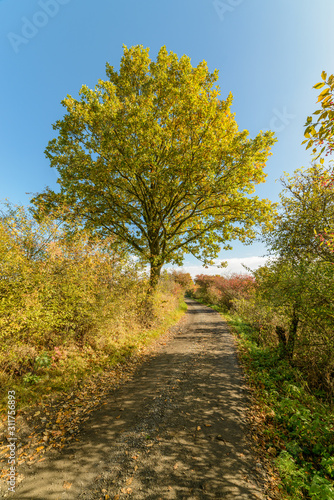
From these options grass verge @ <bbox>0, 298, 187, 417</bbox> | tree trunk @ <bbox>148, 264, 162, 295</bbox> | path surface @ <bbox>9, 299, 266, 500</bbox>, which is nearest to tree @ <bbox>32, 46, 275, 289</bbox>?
tree trunk @ <bbox>148, 264, 162, 295</bbox>

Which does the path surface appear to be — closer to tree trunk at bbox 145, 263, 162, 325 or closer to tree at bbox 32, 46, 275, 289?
tree trunk at bbox 145, 263, 162, 325

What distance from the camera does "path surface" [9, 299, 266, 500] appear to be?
9.95ft

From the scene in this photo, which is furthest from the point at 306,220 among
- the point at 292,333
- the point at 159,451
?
the point at 159,451

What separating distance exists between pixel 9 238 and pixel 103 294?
3.89 metres

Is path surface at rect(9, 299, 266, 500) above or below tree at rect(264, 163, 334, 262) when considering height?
below

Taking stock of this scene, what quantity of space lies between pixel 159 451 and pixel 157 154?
11.9 meters

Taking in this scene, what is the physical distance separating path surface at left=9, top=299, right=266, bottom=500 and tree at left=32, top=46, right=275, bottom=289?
7455 mm

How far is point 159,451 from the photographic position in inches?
146

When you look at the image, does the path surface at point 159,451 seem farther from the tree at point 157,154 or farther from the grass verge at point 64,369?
the tree at point 157,154

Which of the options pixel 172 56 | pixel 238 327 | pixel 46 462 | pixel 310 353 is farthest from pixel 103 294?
pixel 172 56

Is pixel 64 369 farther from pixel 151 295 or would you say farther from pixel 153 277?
pixel 153 277

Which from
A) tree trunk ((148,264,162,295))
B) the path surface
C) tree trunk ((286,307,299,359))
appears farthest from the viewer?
tree trunk ((148,264,162,295))

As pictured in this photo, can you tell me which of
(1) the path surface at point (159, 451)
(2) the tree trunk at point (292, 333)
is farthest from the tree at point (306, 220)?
(1) the path surface at point (159, 451)

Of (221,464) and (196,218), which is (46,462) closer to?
(221,464)
